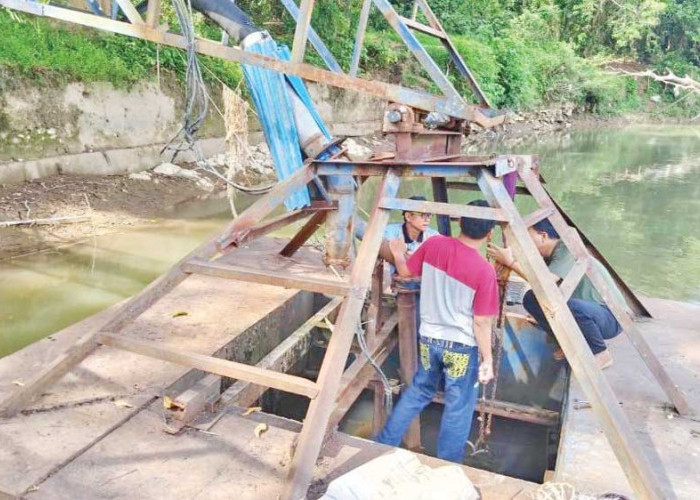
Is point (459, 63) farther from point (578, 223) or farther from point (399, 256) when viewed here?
point (578, 223)

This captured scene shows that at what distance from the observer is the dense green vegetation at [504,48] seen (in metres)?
9.79

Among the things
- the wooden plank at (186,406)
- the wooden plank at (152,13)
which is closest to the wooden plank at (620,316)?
the wooden plank at (186,406)

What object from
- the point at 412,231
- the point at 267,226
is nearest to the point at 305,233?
the point at 412,231

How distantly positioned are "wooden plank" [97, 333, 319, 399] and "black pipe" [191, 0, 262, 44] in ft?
6.59

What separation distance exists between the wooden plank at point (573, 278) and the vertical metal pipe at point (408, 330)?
1.00 m

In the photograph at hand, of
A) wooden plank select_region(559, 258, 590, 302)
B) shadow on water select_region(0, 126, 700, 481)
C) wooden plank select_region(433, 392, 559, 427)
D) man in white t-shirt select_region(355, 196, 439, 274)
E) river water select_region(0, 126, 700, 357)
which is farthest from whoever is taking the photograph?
river water select_region(0, 126, 700, 357)

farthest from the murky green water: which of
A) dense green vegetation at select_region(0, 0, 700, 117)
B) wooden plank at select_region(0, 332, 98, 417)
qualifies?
wooden plank at select_region(0, 332, 98, 417)

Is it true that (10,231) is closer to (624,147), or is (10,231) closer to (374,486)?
(374,486)

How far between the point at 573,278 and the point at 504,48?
21410mm

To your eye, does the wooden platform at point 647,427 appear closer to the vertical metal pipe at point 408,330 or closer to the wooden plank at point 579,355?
the wooden plank at point 579,355

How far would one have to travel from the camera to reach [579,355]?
8.56ft

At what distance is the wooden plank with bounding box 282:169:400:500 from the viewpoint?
2.45 m

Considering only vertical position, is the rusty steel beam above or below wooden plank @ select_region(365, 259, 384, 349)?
above

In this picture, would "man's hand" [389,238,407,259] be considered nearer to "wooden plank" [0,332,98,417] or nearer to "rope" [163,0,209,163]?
"rope" [163,0,209,163]
